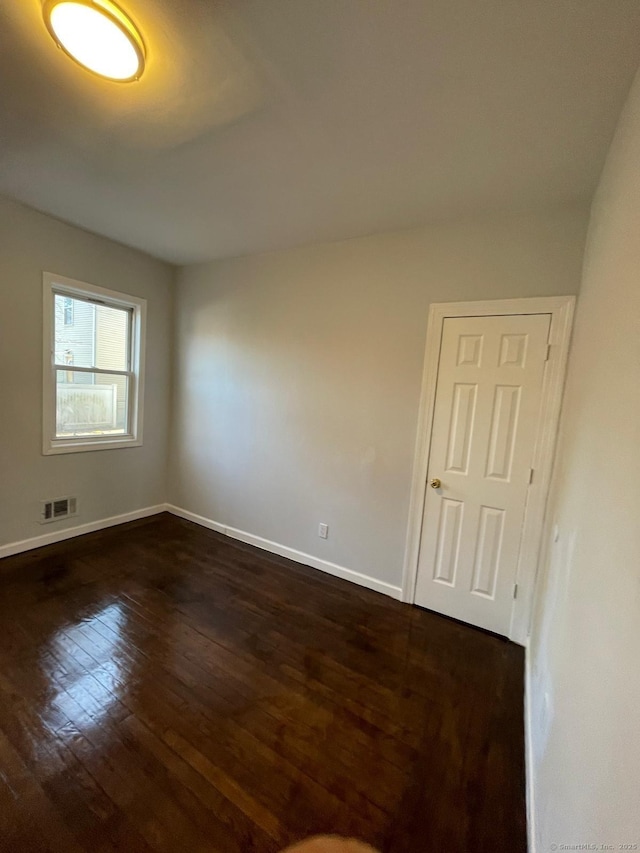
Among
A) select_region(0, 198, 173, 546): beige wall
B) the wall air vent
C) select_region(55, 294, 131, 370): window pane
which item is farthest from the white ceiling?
the wall air vent

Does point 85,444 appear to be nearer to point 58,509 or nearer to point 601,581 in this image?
point 58,509

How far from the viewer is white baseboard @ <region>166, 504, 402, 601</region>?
9.18 feet

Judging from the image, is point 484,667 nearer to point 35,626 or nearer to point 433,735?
point 433,735

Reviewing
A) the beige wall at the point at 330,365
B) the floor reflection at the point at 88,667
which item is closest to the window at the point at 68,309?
the beige wall at the point at 330,365

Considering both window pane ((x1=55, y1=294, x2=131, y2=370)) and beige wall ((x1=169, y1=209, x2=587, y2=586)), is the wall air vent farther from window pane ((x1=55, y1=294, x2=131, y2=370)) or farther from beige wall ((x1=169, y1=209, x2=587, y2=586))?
window pane ((x1=55, y1=294, x2=131, y2=370))

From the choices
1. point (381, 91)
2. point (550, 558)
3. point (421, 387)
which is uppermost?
point (381, 91)

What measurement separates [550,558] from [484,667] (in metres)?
0.80

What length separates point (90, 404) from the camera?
11.3 ft

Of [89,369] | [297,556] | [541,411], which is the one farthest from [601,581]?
[89,369]

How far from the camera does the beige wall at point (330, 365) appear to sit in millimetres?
2355

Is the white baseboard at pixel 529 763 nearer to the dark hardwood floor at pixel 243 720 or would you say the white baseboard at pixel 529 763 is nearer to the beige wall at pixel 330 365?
the dark hardwood floor at pixel 243 720

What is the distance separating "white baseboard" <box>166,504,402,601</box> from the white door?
33cm

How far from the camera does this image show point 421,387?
2574mm

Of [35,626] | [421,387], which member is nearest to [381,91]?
[421,387]
